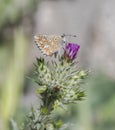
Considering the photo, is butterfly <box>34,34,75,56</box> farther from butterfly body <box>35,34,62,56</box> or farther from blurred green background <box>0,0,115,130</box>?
blurred green background <box>0,0,115,130</box>

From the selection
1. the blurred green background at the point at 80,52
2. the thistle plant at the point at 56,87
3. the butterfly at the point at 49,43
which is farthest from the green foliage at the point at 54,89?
the blurred green background at the point at 80,52

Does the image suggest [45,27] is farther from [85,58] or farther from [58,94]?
[58,94]

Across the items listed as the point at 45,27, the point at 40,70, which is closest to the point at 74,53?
the point at 40,70

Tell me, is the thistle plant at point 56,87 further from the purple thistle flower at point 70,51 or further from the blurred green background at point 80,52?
the blurred green background at point 80,52

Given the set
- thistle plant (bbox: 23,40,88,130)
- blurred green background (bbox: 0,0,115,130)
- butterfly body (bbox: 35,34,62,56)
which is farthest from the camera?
blurred green background (bbox: 0,0,115,130)

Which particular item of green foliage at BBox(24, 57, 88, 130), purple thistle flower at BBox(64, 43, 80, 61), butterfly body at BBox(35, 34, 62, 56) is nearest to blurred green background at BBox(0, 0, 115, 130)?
green foliage at BBox(24, 57, 88, 130)

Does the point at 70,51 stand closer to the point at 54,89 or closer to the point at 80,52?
the point at 54,89
